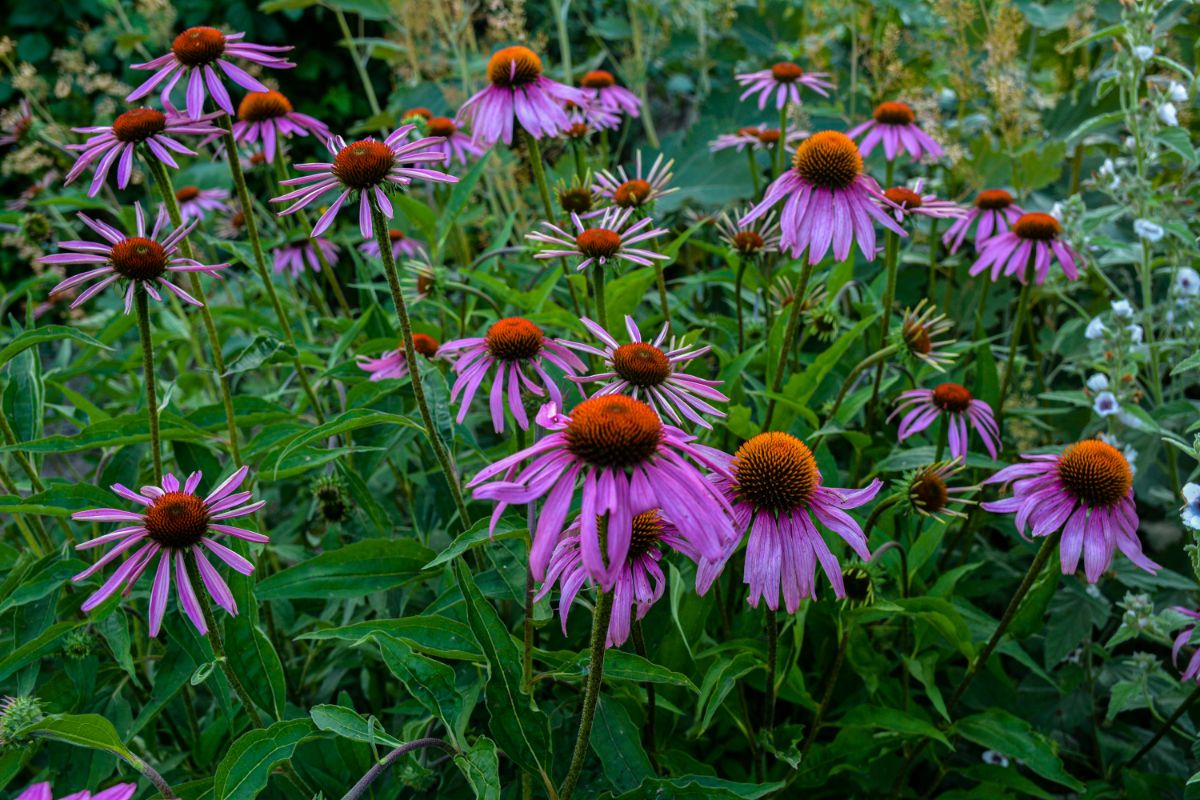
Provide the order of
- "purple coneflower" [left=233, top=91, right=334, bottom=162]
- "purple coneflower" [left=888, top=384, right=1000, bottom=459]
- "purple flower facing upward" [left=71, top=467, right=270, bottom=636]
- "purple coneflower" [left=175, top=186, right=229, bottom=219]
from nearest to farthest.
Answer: "purple flower facing upward" [left=71, top=467, right=270, bottom=636]
"purple coneflower" [left=888, top=384, right=1000, bottom=459]
"purple coneflower" [left=233, top=91, right=334, bottom=162]
"purple coneflower" [left=175, top=186, right=229, bottom=219]

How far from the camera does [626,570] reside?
948 millimetres

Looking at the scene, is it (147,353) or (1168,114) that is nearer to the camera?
(147,353)

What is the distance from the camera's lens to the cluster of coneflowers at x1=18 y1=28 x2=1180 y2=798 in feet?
2.58

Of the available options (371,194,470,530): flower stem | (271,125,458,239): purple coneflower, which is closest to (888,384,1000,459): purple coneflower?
(371,194,470,530): flower stem

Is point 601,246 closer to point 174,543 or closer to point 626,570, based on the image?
point 626,570

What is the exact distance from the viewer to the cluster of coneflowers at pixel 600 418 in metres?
0.79

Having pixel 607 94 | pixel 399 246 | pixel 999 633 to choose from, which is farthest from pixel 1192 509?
pixel 399 246

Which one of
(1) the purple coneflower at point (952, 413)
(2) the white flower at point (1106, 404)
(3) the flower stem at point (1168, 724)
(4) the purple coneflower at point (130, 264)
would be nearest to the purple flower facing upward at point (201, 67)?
(4) the purple coneflower at point (130, 264)

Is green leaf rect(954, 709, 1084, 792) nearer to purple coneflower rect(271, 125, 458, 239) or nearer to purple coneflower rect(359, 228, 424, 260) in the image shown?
purple coneflower rect(271, 125, 458, 239)

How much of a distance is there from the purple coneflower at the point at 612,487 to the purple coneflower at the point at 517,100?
3.17 ft

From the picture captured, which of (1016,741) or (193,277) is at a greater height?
(193,277)

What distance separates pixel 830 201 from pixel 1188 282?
3.15 ft

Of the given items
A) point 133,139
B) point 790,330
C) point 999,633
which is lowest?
point 999,633

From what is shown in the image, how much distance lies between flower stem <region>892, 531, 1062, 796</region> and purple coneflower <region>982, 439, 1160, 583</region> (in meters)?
0.03
